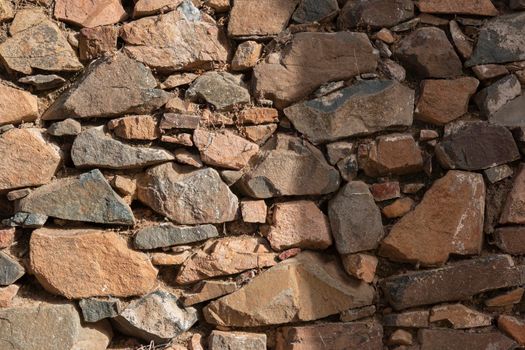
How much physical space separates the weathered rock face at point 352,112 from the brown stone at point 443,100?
0.07 meters

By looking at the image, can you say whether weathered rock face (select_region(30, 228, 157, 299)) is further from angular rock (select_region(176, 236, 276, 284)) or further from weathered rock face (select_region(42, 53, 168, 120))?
weathered rock face (select_region(42, 53, 168, 120))

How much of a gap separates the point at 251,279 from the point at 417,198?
28.6 inches

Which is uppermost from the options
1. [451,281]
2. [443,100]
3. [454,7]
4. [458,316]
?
[454,7]

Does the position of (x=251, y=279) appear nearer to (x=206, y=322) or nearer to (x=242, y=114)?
(x=206, y=322)

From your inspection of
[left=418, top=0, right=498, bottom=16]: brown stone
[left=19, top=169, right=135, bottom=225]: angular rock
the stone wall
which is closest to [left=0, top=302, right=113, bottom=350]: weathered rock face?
the stone wall

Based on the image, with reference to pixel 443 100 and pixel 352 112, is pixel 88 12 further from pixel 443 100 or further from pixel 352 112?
pixel 443 100

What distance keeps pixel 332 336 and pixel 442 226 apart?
0.60m

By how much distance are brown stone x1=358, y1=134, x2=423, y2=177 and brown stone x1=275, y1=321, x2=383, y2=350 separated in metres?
0.59

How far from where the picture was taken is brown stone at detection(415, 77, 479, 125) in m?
2.62

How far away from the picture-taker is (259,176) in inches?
97.9

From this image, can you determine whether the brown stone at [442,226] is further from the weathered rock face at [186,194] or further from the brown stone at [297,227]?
the weathered rock face at [186,194]

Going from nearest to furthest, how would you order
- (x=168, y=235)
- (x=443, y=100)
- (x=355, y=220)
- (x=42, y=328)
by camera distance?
(x=42, y=328) < (x=168, y=235) < (x=355, y=220) < (x=443, y=100)

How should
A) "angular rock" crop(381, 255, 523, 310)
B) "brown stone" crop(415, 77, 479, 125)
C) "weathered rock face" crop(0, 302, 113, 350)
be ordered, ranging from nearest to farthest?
"weathered rock face" crop(0, 302, 113, 350)
"angular rock" crop(381, 255, 523, 310)
"brown stone" crop(415, 77, 479, 125)

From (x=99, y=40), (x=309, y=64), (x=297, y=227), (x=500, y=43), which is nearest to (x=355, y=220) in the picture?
(x=297, y=227)
